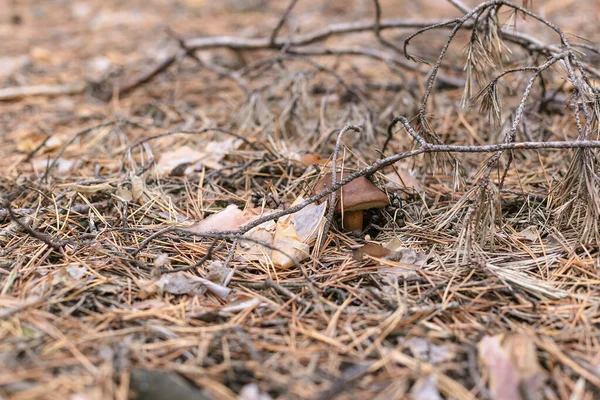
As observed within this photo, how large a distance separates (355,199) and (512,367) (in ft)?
2.38

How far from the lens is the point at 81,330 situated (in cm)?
130

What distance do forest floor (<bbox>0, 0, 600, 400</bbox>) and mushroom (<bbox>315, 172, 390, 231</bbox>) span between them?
0.15ft

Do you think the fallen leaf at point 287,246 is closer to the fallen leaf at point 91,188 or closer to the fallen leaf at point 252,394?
the fallen leaf at point 252,394

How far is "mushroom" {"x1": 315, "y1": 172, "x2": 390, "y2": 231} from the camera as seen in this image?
5.65 feet

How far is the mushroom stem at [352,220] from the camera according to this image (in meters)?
1.81

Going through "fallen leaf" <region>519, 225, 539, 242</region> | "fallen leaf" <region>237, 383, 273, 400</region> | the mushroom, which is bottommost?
"fallen leaf" <region>237, 383, 273, 400</region>

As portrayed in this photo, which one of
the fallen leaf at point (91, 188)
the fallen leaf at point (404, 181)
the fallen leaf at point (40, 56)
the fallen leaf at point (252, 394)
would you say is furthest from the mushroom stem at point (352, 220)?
the fallen leaf at point (40, 56)

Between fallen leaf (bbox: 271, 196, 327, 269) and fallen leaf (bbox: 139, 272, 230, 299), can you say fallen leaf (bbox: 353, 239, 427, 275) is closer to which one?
fallen leaf (bbox: 271, 196, 327, 269)

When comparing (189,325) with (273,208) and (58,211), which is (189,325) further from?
(58,211)

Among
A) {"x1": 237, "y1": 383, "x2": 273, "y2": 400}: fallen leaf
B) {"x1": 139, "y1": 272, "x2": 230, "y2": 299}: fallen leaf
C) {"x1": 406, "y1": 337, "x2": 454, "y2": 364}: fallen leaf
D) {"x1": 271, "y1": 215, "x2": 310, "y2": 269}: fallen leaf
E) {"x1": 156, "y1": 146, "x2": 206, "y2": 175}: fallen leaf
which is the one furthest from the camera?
{"x1": 156, "y1": 146, "x2": 206, "y2": 175}: fallen leaf

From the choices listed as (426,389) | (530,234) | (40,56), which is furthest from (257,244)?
(40,56)

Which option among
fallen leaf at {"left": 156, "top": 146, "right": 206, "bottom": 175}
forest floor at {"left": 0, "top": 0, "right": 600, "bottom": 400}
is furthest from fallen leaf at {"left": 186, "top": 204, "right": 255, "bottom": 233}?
fallen leaf at {"left": 156, "top": 146, "right": 206, "bottom": 175}

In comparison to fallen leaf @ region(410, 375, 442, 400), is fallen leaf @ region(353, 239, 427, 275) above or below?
above

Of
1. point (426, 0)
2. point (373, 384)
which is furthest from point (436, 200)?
point (426, 0)
